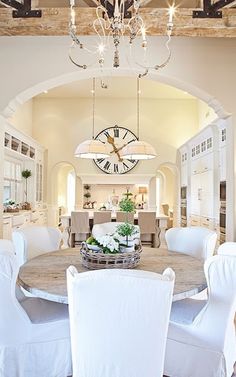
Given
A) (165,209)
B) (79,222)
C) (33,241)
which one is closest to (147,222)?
(79,222)

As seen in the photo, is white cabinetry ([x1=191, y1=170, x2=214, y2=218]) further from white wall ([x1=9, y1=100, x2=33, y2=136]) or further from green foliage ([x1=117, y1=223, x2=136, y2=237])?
white wall ([x1=9, y1=100, x2=33, y2=136])

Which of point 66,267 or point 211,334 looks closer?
point 211,334

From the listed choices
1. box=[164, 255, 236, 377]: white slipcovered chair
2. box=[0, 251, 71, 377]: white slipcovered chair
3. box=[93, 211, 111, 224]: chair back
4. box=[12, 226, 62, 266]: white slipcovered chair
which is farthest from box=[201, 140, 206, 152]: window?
box=[0, 251, 71, 377]: white slipcovered chair

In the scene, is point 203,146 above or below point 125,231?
above

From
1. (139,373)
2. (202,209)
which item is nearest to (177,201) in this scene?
(202,209)

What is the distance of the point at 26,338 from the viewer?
1.79 metres

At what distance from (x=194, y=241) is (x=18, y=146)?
4.75 metres

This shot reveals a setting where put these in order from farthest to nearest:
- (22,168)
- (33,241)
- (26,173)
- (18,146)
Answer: (22,168) < (26,173) < (18,146) < (33,241)

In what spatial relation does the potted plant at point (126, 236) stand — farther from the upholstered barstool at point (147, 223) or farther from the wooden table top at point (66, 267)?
the upholstered barstool at point (147, 223)

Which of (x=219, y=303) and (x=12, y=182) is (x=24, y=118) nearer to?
(x=12, y=182)

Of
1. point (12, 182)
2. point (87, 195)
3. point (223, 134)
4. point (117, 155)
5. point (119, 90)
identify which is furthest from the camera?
point (87, 195)

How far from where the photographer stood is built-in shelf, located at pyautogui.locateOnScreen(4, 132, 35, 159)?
19.1ft

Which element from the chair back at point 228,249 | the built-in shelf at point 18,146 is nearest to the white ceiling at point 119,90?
the built-in shelf at point 18,146

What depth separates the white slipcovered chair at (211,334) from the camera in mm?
1654
